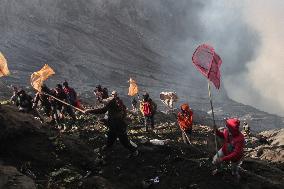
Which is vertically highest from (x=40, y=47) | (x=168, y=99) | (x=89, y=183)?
→ (x=40, y=47)

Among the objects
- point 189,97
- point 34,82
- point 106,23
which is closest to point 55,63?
point 106,23

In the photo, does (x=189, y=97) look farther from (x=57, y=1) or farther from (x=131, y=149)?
(x=131, y=149)

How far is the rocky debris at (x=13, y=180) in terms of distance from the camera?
8.52 meters

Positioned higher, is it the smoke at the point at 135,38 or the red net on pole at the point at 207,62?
the smoke at the point at 135,38

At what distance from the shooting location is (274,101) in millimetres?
98875

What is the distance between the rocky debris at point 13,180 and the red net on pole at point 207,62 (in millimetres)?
5096

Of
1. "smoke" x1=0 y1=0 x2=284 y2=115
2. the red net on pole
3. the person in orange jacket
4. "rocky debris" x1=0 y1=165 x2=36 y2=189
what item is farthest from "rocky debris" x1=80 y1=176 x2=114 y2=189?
"smoke" x1=0 y1=0 x2=284 y2=115

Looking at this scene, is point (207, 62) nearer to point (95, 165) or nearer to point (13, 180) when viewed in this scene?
point (95, 165)

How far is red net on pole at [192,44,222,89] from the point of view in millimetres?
11666

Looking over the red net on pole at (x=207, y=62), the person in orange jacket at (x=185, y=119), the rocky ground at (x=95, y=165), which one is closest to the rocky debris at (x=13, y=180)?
the rocky ground at (x=95, y=165)

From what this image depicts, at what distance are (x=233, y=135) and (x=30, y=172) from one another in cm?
446

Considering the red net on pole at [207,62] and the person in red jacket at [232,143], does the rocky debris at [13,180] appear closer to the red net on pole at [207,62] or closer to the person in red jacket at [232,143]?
the person in red jacket at [232,143]

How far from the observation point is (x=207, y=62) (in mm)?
11766

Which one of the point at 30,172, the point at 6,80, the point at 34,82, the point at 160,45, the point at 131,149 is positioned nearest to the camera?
the point at 30,172
